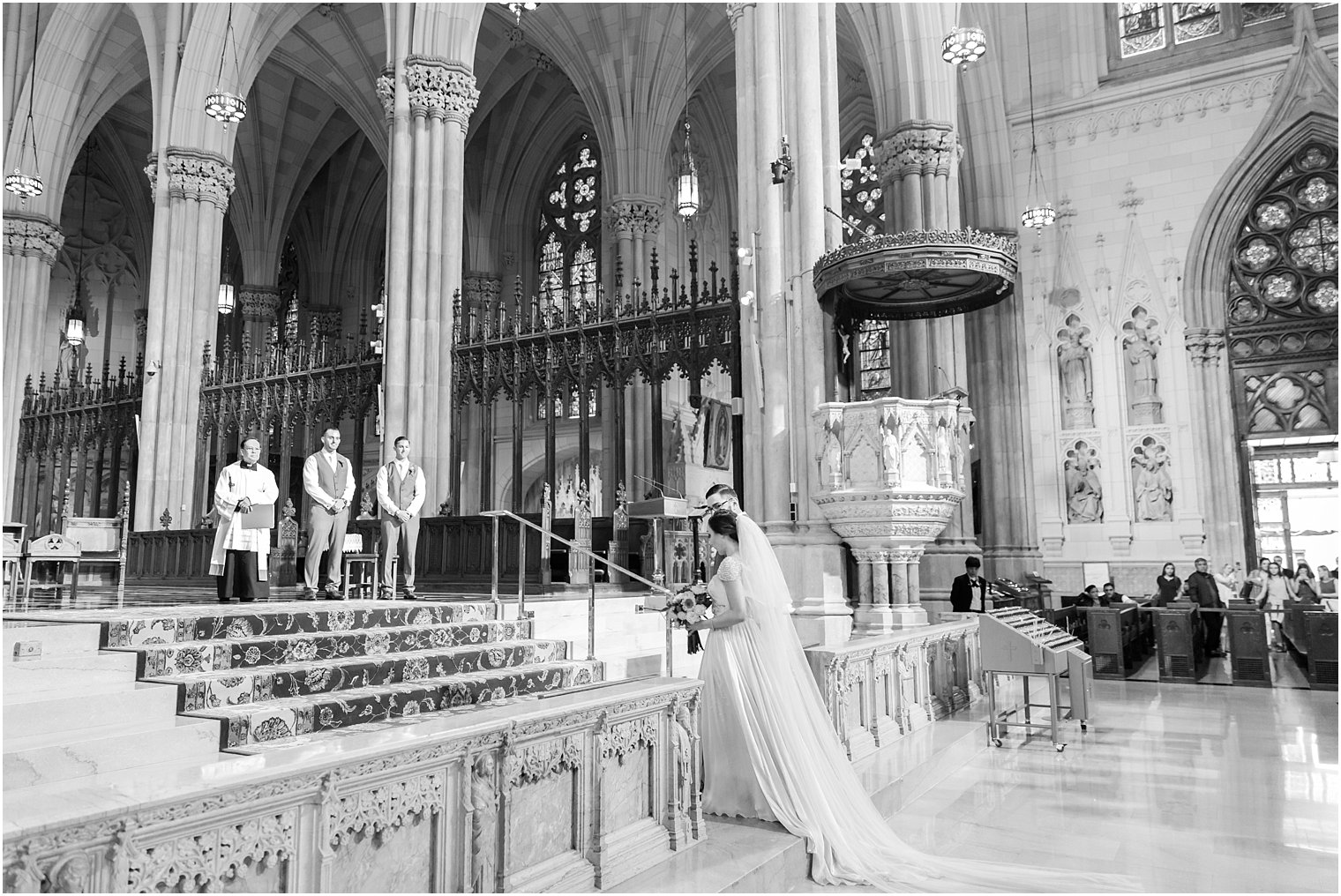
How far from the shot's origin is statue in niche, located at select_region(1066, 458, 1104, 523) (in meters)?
17.8

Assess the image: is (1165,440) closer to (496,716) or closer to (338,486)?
(338,486)

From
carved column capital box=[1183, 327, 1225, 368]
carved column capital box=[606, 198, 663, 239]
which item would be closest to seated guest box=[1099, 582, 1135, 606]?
carved column capital box=[1183, 327, 1225, 368]

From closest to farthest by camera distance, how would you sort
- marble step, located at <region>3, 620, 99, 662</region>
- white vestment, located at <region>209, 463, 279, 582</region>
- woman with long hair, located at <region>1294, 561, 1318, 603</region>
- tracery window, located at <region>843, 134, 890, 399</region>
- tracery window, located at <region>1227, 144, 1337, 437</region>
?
marble step, located at <region>3, 620, 99, 662</region> < white vestment, located at <region>209, 463, 279, 582</region> < woman with long hair, located at <region>1294, 561, 1318, 603</region> < tracery window, located at <region>1227, 144, 1337, 437</region> < tracery window, located at <region>843, 134, 890, 399</region>

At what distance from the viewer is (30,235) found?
18.3m

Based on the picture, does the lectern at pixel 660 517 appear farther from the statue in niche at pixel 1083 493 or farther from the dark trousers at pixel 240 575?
the statue in niche at pixel 1083 493

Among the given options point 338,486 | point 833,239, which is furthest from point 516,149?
point 338,486

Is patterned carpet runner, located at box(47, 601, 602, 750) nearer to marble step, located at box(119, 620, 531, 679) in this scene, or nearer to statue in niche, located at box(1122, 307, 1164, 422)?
marble step, located at box(119, 620, 531, 679)

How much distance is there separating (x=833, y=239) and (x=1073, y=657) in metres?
5.19

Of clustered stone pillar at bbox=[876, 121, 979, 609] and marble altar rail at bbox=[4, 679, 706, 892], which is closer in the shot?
marble altar rail at bbox=[4, 679, 706, 892]

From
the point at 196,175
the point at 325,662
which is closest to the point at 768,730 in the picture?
the point at 325,662

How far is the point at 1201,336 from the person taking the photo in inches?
684

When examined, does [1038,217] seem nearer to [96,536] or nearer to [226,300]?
[226,300]

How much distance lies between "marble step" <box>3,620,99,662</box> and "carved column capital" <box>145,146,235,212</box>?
12983mm

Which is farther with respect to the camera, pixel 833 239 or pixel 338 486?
pixel 833 239
